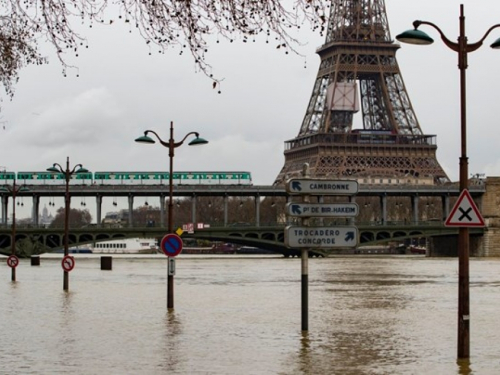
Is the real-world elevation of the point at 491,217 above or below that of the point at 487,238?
above

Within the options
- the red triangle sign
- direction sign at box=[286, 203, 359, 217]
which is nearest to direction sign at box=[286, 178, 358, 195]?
direction sign at box=[286, 203, 359, 217]

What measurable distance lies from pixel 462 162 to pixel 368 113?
170707 mm

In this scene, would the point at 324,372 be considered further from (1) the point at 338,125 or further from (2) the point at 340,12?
(1) the point at 338,125

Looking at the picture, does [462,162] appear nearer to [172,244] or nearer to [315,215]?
[315,215]

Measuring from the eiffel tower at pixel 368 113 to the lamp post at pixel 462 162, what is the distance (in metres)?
152

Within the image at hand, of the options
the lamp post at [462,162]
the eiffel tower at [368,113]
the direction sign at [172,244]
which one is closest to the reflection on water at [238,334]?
the lamp post at [462,162]

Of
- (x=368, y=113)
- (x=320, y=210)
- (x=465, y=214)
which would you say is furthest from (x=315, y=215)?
(x=368, y=113)

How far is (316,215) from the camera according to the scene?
24688 millimetres

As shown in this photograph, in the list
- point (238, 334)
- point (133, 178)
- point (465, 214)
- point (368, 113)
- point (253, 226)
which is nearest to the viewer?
point (465, 214)

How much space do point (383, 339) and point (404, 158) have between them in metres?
159

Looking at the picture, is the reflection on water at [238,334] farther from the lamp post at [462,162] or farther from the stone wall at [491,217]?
the stone wall at [491,217]

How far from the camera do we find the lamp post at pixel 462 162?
20469 millimetres

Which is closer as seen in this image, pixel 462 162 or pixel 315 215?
pixel 462 162

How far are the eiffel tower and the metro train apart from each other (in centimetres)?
2547
